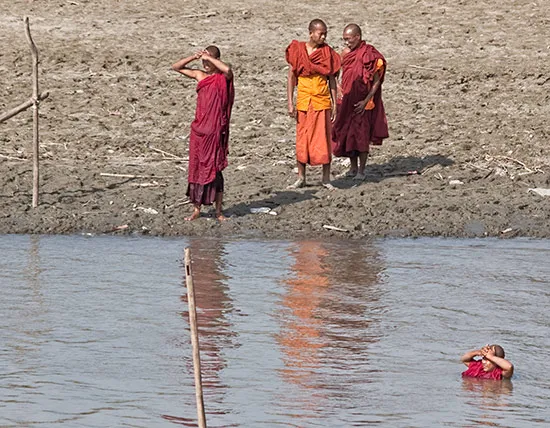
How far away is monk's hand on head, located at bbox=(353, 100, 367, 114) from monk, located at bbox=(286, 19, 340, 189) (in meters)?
0.43

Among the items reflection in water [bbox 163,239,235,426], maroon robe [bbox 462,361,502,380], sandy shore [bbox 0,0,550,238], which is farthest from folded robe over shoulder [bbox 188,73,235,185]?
maroon robe [bbox 462,361,502,380]

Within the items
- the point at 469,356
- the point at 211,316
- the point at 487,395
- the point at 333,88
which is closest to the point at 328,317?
the point at 211,316

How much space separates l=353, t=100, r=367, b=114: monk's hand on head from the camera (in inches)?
497

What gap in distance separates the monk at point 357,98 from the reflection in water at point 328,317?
6.25 ft

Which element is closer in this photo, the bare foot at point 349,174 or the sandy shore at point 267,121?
the sandy shore at point 267,121

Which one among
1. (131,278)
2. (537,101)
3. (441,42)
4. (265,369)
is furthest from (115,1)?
(265,369)

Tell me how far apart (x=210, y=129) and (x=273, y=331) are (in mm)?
3259

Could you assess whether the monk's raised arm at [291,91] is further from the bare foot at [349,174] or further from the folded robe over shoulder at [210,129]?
the bare foot at [349,174]

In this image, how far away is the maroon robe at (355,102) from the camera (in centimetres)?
1262

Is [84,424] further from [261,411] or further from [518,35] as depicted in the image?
[518,35]

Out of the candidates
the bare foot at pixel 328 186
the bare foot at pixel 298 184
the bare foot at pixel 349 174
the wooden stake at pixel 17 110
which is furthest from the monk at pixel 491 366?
the bare foot at pixel 349 174

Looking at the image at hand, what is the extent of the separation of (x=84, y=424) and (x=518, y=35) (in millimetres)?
12655

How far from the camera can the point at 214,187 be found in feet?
36.9

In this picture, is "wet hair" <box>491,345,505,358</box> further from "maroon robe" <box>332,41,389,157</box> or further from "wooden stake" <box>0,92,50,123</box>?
"maroon robe" <box>332,41,389,157</box>
